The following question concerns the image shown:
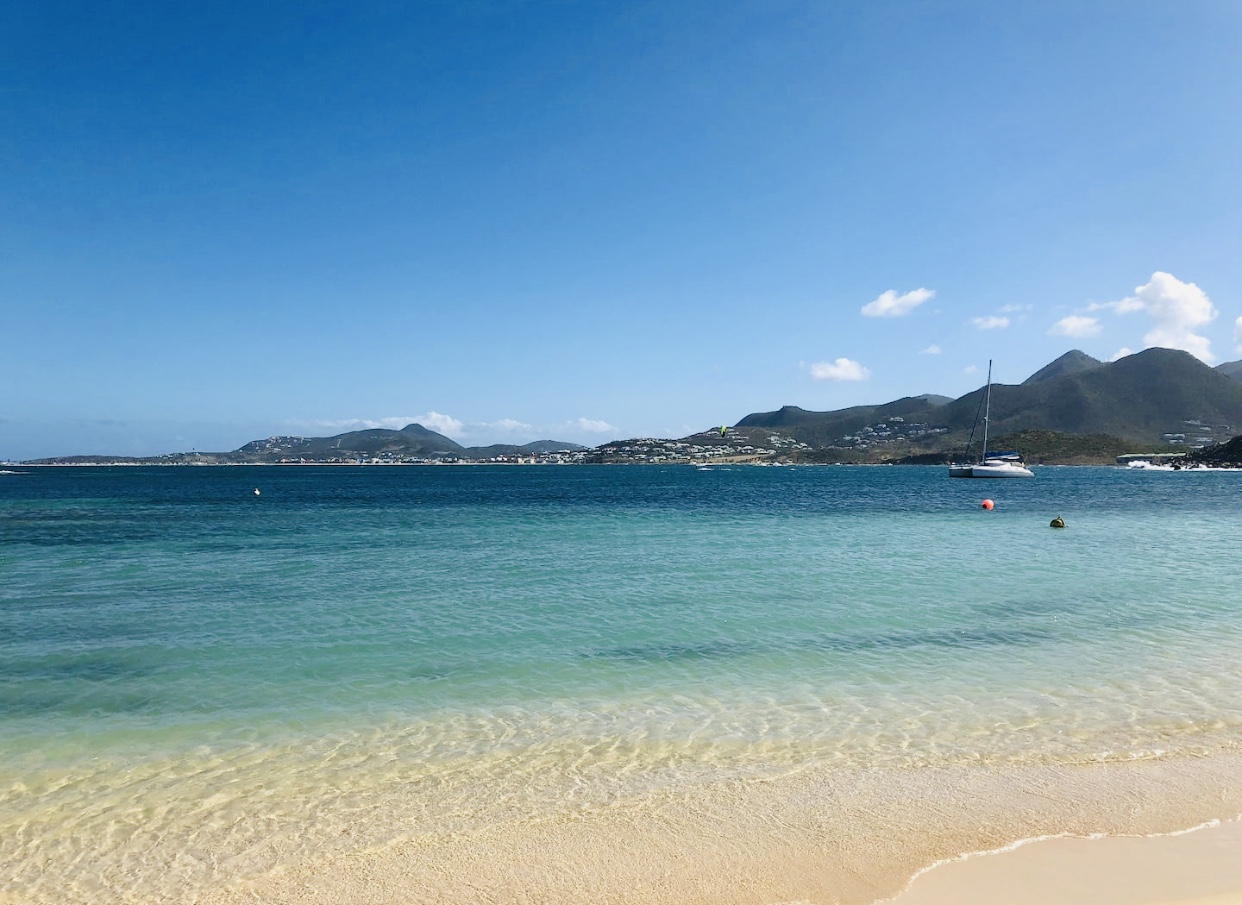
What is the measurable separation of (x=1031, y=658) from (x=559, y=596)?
10762 mm

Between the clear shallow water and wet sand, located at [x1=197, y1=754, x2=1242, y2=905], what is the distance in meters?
0.47

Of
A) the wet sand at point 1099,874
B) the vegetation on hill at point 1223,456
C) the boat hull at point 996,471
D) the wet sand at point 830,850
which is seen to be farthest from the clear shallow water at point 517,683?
the vegetation on hill at point 1223,456

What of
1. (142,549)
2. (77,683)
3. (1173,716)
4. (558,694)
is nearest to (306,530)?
(142,549)

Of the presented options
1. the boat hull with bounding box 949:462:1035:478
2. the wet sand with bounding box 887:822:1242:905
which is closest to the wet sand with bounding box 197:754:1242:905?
the wet sand with bounding box 887:822:1242:905

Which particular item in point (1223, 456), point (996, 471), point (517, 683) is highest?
point (1223, 456)

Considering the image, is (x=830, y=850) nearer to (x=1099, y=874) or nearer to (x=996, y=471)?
(x=1099, y=874)

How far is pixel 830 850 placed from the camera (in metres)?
6.32

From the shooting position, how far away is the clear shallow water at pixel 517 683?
741 cm

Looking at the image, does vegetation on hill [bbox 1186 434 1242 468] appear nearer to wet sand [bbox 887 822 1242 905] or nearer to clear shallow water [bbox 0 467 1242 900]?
clear shallow water [bbox 0 467 1242 900]

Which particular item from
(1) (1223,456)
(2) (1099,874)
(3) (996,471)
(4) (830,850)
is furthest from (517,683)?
(1) (1223,456)

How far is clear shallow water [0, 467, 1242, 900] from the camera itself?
741 centimetres

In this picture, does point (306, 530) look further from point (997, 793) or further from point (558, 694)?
point (997, 793)

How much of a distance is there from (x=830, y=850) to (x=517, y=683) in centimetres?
622

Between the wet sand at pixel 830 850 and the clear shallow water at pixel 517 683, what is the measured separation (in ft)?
1.54
